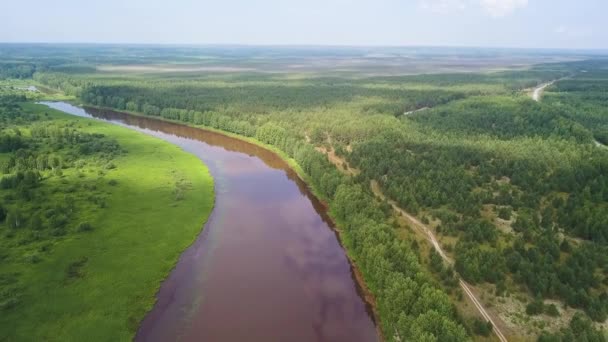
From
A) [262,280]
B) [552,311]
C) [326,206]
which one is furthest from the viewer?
[326,206]

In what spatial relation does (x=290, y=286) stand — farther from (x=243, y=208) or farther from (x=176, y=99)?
(x=176, y=99)

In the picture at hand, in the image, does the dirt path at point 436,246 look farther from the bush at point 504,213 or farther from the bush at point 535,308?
the bush at point 504,213

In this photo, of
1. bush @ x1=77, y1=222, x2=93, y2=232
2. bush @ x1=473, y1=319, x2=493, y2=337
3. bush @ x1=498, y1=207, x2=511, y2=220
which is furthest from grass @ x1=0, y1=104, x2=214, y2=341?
bush @ x1=498, y1=207, x2=511, y2=220

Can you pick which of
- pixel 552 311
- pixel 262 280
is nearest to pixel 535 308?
pixel 552 311

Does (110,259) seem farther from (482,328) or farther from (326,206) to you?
(482,328)

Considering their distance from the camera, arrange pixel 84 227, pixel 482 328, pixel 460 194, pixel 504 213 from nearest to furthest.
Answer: pixel 482 328, pixel 84 227, pixel 504 213, pixel 460 194

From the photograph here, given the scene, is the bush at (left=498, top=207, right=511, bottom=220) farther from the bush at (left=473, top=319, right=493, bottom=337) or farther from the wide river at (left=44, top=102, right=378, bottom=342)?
the bush at (left=473, top=319, right=493, bottom=337)
